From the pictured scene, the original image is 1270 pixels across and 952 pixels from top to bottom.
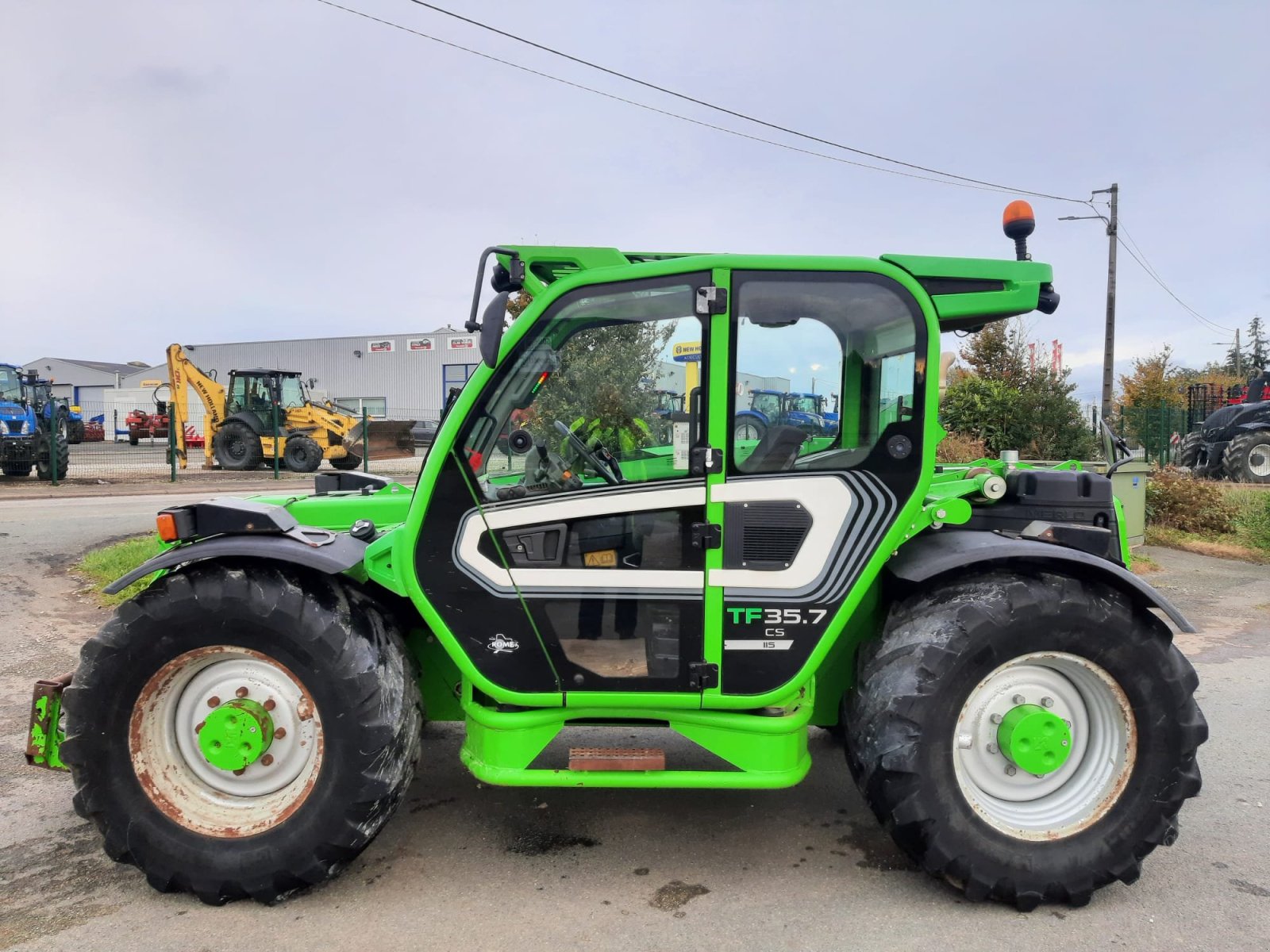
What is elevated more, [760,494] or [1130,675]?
[760,494]

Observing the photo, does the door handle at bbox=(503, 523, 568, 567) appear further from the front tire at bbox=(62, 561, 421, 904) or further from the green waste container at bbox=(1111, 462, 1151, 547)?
the green waste container at bbox=(1111, 462, 1151, 547)

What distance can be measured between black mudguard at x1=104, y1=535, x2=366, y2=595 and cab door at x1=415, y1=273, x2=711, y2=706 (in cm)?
29

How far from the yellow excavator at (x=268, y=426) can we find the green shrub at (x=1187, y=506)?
1714cm

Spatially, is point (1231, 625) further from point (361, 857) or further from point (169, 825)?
point (169, 825)

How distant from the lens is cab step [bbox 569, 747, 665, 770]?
3.00 meters

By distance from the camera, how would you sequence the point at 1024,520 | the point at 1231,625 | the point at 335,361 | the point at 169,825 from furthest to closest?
the point at 335,361 < the point at 1231,625 < the point at 1024,520 < the point at 169,825

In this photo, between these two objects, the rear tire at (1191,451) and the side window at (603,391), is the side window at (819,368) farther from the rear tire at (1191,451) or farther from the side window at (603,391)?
the rear tire at (1191,451)

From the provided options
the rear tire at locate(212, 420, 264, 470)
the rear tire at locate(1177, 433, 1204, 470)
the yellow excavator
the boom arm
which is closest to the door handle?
the yellow excavator

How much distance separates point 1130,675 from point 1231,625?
5510 millimetres

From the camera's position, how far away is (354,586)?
322cm

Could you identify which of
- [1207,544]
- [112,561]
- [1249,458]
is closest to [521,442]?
[112,561]

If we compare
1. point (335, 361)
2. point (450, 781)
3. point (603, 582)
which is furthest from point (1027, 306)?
point (335, 361)

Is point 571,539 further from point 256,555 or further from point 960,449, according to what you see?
point 960,449

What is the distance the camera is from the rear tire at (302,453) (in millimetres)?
21812
